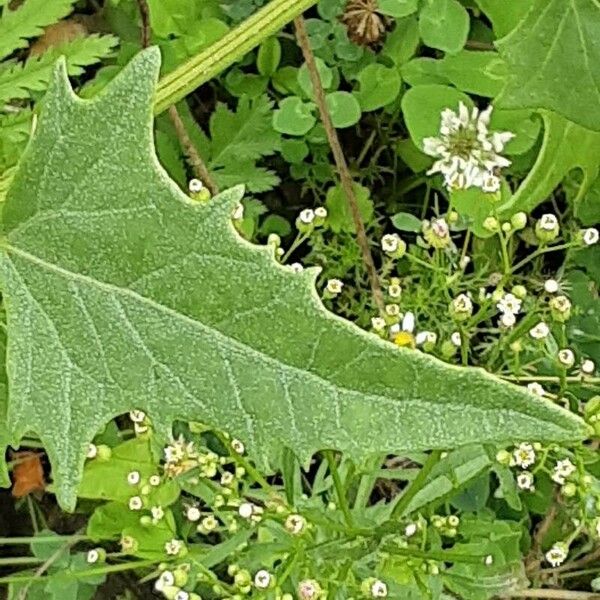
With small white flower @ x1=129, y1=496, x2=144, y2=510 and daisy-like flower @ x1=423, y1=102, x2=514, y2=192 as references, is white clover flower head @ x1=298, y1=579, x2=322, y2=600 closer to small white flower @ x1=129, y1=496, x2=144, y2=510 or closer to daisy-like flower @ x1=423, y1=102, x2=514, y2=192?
small white flower @ x1=129, y1=496, x2=144, y2=510

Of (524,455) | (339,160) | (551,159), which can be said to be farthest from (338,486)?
(339,160)

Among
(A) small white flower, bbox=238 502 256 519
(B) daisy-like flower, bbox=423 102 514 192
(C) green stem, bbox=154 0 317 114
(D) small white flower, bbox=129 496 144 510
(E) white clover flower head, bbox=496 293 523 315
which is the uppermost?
(C) green stem, bbox=154 0 317 114

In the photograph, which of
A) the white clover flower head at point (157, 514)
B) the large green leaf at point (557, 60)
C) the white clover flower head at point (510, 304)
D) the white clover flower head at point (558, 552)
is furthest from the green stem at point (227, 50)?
the white clover flower head at point (558, 552)

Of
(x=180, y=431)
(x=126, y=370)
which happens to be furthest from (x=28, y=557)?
(x=126, y=370)

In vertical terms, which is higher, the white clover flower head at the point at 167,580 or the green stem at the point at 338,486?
the green stem at the point at 338,486

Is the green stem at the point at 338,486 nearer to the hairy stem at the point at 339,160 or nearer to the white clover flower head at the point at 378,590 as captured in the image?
the white clover flower head at the point at 378,590

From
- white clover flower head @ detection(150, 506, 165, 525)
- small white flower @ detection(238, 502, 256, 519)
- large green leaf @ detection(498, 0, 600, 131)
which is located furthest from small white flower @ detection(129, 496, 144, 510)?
large green leaf @ detection(498, 0, 600, 131)
